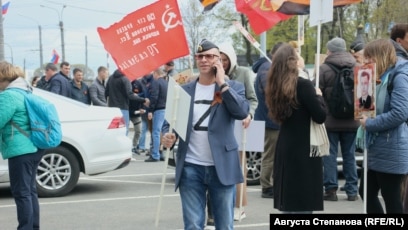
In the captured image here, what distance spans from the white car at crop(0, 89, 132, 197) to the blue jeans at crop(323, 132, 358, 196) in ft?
9.67

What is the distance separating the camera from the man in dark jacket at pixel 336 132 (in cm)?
857

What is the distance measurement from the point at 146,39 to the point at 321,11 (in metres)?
1.76

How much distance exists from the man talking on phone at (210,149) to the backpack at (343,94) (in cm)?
345

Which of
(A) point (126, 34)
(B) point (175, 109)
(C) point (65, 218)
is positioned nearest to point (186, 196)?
(B) point (175, 109)

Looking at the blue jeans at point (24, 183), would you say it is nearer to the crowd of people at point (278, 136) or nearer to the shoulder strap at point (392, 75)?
the crowd of people at point (278, 136)

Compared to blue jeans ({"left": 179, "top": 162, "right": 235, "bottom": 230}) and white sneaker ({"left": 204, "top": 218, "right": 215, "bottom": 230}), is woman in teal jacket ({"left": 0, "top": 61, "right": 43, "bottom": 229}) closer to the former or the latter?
white sneaker ({"left": 204, "top": 218, "right": 215, "bottom": 230})

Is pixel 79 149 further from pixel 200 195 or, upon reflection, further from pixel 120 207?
pixel 200 195

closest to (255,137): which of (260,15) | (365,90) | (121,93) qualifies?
(365,90)

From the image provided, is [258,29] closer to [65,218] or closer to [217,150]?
[65,218]

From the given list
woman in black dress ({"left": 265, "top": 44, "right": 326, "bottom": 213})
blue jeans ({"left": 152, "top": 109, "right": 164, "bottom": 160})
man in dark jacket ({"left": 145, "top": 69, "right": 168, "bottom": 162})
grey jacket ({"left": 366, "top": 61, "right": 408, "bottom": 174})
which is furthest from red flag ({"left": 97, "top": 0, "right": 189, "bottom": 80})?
blue jeans ({"left": 152, "top": 109, "right": 164, "bottom": 160})

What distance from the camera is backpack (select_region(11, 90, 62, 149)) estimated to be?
653cm

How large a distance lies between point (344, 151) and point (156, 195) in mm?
2590

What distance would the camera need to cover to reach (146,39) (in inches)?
278

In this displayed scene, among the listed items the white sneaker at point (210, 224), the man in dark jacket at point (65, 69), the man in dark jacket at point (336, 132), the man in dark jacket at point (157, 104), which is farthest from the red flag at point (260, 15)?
the man in dark jacket at point (65, 69)
